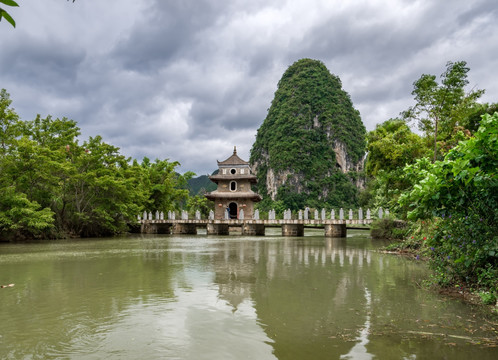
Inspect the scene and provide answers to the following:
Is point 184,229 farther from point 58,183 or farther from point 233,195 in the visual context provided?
point 58,183

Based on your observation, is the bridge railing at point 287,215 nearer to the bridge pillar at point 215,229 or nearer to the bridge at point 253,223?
the bridge at point 253,223

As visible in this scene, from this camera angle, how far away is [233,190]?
1496 inches

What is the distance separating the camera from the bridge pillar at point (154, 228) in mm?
35094

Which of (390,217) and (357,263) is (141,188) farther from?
(357,263)

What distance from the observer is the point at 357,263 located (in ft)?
35.5

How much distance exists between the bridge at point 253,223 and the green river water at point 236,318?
1910 centimetres

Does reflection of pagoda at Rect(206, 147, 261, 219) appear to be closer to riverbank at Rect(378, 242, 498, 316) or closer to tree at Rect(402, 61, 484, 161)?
tree at Rect(402, 61, 484, 161)

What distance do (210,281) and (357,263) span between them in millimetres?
5005

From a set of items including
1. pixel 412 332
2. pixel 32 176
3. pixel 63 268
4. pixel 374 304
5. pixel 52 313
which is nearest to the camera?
pixel 412 332

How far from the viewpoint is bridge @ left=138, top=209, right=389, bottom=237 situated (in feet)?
90.8

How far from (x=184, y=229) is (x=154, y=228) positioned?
111 inches

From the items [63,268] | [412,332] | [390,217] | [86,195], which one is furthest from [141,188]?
[412,332]

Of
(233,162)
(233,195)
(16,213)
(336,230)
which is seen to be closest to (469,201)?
(16,213)

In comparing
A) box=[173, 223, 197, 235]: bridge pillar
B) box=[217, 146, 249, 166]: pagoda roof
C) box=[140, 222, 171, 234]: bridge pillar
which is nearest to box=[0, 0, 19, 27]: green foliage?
box=[173, 223, 197, 235]: bridge pillar
